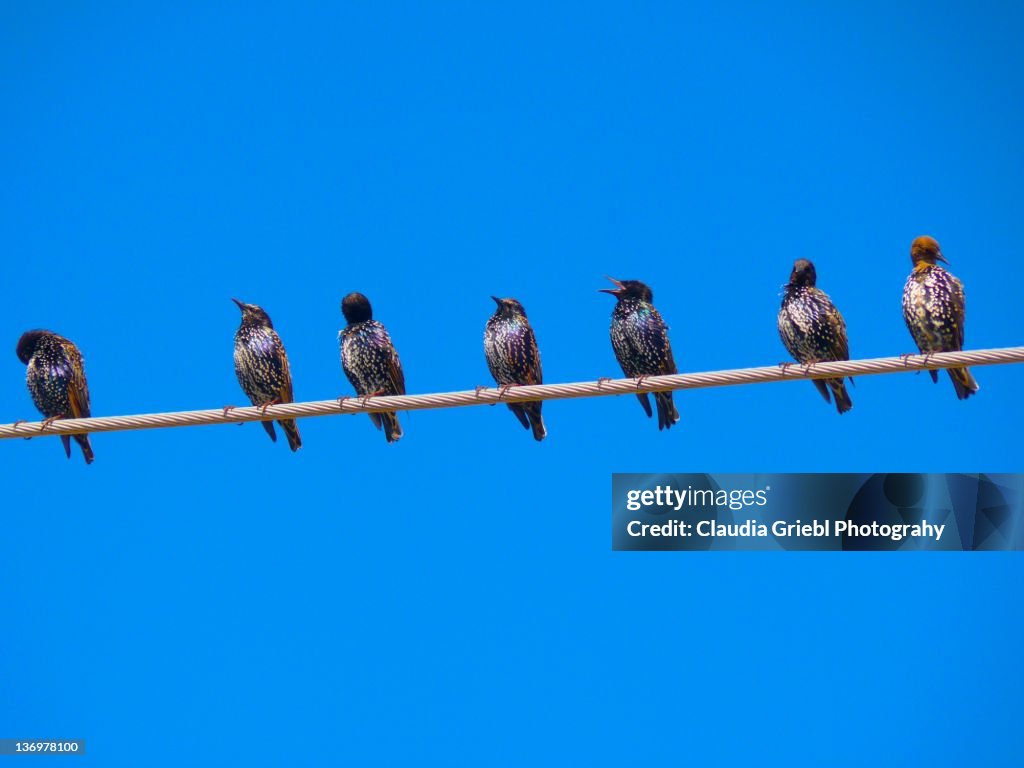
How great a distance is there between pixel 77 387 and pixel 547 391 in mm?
4367

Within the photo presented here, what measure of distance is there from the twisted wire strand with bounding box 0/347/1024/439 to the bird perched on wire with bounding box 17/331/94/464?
1.82m

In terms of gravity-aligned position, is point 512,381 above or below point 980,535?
above

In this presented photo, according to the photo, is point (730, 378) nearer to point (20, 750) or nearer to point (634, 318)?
point (634, 318)

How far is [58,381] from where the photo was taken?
12.5 metres

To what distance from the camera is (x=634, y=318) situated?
38.8 ft

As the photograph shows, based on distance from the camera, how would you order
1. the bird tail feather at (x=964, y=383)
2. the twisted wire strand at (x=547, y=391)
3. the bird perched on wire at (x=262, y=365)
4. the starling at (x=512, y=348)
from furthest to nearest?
the bird perched on wire at (x=262, y=365) < the starling at (x=512, y=348) < the bird tail feather at (x=964, y=383) < the twisted wire strand at (x=547, y=391)

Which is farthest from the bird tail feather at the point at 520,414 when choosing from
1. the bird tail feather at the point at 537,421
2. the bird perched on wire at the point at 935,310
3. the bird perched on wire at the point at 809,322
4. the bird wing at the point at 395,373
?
the bird perched on wire at the point at 935,310

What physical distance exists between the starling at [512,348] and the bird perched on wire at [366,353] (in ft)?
2.14

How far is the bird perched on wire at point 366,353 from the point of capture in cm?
1205

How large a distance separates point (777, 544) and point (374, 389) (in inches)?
124

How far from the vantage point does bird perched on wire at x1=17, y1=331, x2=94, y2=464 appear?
12.4 metres

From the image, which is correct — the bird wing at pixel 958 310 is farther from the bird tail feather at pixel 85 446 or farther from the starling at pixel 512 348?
Answer: the bird tail feather at pixel 85 446

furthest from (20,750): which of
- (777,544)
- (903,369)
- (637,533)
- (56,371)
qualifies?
(903,369)

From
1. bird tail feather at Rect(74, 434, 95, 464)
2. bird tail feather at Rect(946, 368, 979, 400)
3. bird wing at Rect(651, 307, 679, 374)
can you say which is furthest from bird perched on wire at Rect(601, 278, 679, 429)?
bird tail feather at Rect(74, 434, 95, 464)
